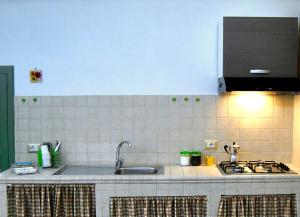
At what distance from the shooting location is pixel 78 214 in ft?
8.79

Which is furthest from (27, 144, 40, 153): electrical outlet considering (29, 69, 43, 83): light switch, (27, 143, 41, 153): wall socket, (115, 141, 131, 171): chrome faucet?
(115, 141, 131, 171): chrome faucet

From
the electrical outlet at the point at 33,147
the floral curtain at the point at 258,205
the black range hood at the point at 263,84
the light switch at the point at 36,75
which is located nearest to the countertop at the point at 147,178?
the floral curtain at the point at 258,205

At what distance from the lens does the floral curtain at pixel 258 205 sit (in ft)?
8.68

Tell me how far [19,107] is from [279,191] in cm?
262

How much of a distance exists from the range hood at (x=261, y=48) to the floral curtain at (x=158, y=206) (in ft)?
3.50

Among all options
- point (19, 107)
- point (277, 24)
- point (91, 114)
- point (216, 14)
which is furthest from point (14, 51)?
point (277, 24)

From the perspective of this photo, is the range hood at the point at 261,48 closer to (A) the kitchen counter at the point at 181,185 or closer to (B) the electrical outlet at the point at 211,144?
(B) the electrical outlet at the point at 211,144

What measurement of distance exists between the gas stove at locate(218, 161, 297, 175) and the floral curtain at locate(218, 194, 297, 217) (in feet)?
0.68

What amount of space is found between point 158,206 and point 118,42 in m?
1.63

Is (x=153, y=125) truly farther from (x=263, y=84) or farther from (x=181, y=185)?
(x=263, y=84)

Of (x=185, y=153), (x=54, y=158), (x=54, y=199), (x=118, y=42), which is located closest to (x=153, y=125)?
(x=185, y=153)

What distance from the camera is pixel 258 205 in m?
2.67

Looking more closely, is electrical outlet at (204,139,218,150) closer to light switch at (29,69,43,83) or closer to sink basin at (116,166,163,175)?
sink basin at (116,166,163,175)

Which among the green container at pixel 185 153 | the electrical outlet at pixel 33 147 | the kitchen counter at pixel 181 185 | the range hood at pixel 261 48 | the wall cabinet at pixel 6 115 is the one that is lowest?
the kitchen counter at pixel 181 185
